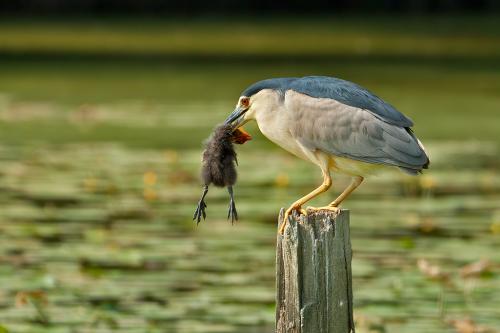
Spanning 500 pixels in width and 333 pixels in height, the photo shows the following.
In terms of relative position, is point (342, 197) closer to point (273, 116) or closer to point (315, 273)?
point (273, 116)

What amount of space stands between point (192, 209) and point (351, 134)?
3872 mm

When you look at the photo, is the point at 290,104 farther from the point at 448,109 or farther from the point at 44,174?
the point at 448,109

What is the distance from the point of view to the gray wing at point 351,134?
3.92 meters

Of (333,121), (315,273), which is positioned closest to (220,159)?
(333,121)

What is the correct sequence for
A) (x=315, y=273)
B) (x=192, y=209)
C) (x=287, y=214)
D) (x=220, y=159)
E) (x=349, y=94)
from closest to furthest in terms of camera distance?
(x=315, y=273) → (x=287, y=214) → (x=349, y=94) → (x=220, y=159) → (x=192, y=209)

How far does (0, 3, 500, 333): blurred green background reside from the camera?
570cm

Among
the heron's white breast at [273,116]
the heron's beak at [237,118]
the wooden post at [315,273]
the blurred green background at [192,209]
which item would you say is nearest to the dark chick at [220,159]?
the heron's beak at [237,118]

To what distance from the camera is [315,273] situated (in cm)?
363

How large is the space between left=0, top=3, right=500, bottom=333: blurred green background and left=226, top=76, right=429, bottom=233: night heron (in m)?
1.46

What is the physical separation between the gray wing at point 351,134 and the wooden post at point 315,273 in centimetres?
36

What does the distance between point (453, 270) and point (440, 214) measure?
1418 millimetres

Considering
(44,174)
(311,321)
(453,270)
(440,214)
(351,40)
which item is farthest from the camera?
(351,40)

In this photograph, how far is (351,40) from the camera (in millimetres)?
23609

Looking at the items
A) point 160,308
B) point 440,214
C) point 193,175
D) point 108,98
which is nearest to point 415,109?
point 108,98
